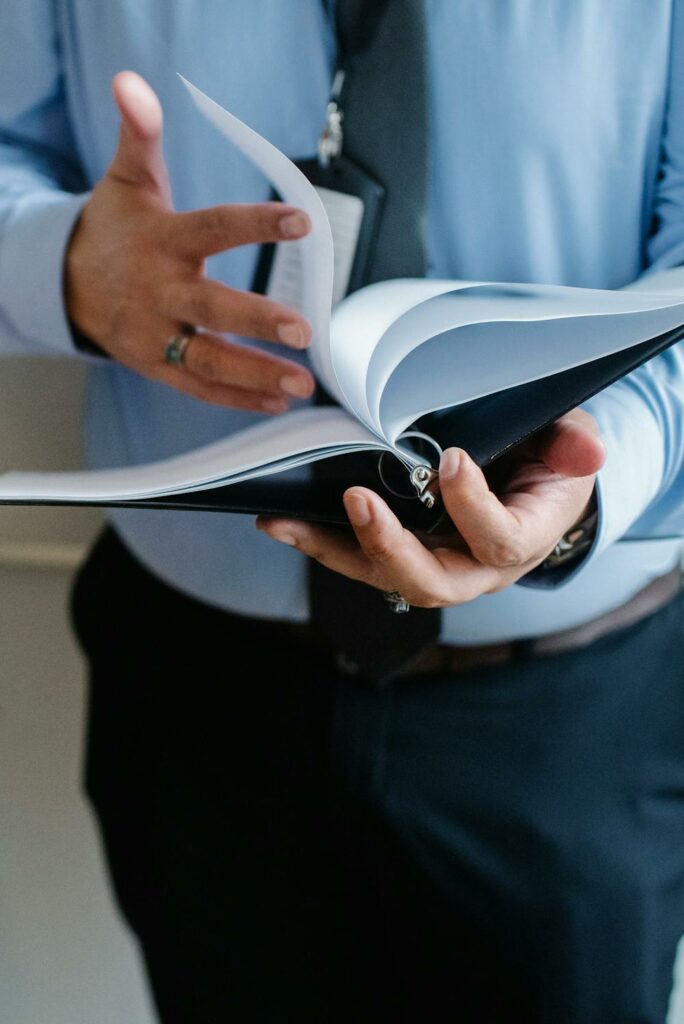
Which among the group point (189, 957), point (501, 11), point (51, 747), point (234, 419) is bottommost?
point (51, 747)

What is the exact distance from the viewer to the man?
25.8 inches

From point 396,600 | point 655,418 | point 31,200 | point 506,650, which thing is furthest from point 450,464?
point 31,200

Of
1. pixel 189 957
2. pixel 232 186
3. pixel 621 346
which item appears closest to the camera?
pixel 621 346

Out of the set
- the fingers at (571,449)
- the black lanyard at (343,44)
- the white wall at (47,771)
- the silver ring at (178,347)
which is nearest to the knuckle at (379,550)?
the fingers at (571,449)

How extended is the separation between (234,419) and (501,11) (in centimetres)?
39

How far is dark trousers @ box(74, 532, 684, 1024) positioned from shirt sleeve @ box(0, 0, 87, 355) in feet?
0.90

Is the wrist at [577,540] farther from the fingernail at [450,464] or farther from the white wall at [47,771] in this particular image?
the white wall at [47,771]

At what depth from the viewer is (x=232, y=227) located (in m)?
0.57

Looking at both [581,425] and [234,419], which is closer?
[581,425]

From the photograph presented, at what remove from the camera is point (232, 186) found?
76 cm

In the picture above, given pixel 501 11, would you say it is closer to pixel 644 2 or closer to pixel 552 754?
pixel 644 2

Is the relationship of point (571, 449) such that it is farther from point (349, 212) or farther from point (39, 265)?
point (39, 265)

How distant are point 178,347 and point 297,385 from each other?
0.11 metres

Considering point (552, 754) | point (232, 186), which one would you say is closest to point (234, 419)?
point (232, 186)
